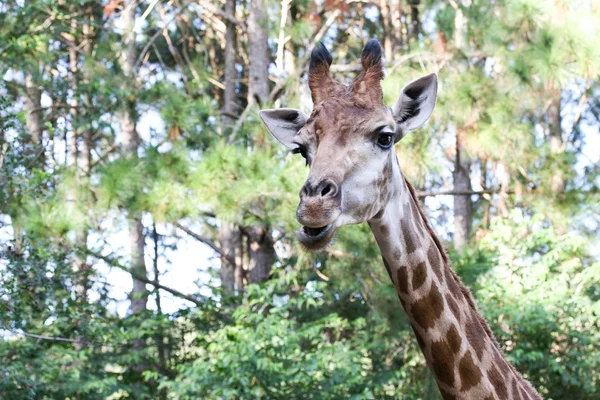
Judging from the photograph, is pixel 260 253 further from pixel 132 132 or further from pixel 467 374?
pixel 467 374

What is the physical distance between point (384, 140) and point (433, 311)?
78cm

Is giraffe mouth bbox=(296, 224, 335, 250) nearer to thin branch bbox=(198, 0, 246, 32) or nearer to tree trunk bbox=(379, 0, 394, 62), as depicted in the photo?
thin branch bbox=(198, 0, 246, 32)

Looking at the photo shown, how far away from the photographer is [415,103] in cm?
437

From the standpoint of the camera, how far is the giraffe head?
12.0ft

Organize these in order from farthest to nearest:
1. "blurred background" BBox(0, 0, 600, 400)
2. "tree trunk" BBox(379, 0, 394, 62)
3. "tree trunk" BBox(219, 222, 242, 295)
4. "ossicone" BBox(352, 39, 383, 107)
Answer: "tree trunk" BBox(379, 0, 394, 62), "tree trunk" BBox(219, 222, 242, 295), "blurred background" BBox(0, 0, 600, 400), "ossicone" BBox(352, 39, 383, 107)

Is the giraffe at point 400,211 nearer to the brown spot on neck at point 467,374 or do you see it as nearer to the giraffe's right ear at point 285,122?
the brown spot on neck at point 467,374

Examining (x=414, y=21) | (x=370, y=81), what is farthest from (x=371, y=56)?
(x=414, y=21)

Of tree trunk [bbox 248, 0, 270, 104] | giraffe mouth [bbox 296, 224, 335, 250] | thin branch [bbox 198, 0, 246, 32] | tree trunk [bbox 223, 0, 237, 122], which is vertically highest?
tree trunk [bbox 223, 0, 237, 122]

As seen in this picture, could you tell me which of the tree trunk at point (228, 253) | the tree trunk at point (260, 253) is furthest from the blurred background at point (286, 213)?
the tree trunk at point (228, 253)

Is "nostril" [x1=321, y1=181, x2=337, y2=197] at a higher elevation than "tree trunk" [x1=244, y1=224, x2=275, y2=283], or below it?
below

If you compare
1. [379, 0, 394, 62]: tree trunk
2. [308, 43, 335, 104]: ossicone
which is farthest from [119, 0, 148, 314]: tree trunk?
[308, 43, 335, 104]: ossicone

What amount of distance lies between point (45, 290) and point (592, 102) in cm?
1821

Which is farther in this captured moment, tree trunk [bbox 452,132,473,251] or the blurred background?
tree trunk [bbox 452,132,473,251]

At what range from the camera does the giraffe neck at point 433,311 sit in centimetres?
412
